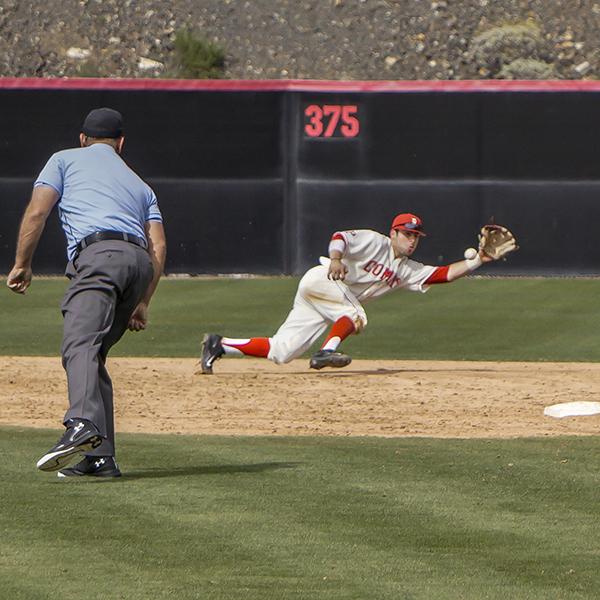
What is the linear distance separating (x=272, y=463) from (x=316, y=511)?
1484mm

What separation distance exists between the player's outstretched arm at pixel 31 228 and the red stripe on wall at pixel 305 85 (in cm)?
1313

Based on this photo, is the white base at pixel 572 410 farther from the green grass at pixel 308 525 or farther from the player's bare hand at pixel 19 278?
the player's bare hand at pixel 19 278

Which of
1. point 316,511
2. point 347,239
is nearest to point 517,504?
point 316,511

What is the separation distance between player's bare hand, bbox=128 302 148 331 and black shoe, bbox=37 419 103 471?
2.10ft

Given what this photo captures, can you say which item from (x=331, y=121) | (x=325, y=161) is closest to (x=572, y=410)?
(x=325, y=161)

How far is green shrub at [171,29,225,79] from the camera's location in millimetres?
36469

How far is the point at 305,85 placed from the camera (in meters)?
20.4

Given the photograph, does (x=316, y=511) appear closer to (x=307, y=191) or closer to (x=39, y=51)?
(x=307, y=191)

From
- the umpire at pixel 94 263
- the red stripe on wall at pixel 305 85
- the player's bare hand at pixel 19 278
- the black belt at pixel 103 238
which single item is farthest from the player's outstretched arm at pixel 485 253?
the red stripe on wall at pixel 305 85

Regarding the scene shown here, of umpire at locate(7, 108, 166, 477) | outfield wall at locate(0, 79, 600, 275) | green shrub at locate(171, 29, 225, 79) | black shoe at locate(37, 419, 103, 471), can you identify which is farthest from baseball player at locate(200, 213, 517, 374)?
green shrub at locate(171, 29, 225, 79)

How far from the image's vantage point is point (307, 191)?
66.9 feet

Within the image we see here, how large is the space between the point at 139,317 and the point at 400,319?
9627 mm

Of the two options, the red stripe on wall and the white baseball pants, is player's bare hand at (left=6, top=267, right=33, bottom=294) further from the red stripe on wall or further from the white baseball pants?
the red stripe on wall

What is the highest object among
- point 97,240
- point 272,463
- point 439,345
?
point 97,240
